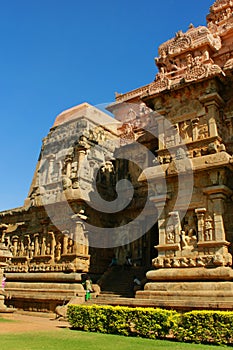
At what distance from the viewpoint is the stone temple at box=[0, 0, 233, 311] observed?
41.0ft

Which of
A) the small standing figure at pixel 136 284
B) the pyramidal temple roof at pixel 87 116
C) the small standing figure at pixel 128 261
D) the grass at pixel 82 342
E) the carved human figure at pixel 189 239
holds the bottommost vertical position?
the grass at pixel 82 342

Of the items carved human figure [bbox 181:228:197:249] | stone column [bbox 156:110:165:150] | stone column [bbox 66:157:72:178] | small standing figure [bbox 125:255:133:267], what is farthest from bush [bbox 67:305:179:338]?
stone column [bbox 66:157:72:178]

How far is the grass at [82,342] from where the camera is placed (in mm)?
7859

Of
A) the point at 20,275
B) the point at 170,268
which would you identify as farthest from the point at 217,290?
the point at 20,275

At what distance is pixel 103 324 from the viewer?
10609 millimetres

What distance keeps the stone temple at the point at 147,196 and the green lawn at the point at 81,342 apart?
2373 millimetres

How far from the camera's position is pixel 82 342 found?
8570 millimetres

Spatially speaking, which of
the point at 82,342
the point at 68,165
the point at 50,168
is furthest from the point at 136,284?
the point at 50,168

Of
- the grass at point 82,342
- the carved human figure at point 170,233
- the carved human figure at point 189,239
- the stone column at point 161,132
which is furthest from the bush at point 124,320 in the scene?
the stone column at point 161,132

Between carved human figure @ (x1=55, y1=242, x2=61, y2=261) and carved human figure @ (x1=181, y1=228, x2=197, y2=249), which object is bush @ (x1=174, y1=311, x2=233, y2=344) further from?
carved human figure @ (x1=55, y1=242, x2=61, y2=261)

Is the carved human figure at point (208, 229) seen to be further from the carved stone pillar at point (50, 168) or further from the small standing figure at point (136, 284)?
the carved stone pillar at point (50, 168)

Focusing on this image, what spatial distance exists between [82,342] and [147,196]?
10529 mm

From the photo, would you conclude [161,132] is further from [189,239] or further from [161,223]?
[189,239]

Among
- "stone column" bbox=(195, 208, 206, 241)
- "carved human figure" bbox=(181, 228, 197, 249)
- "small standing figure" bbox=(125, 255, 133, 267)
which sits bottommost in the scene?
"small standing figure" bbox=(125, 255, 133, 267)
